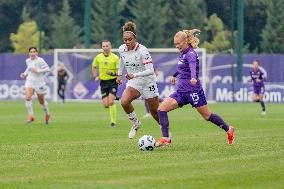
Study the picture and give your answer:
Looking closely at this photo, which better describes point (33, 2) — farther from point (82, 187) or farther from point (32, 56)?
point (82, 187)

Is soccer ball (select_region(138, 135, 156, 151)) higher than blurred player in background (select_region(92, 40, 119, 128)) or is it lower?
lower

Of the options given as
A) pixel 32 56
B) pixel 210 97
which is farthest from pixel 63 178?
pixel 210 97

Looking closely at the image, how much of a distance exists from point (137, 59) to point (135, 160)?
4.98m

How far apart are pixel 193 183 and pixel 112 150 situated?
5385mm

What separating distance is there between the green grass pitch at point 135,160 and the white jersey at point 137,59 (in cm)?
141

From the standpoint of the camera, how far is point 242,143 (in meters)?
19.3

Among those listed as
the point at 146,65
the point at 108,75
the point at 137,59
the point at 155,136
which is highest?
the point at 137,59

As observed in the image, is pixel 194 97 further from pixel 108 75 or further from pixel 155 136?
pixel 108 75

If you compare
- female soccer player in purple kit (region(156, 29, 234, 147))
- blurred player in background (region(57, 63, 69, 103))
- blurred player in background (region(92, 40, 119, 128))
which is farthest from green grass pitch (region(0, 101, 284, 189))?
blurred player in background (region(57, 63, 69, 103))

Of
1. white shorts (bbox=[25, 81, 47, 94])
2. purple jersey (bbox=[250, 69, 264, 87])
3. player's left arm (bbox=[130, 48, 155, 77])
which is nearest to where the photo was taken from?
player's left arm (bbox=[130, 48, 155, 77])

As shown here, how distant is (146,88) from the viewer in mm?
20422

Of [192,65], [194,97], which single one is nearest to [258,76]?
[194,97]

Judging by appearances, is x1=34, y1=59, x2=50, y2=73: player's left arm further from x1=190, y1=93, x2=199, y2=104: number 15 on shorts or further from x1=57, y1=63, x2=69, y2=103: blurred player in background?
x1=57, y1=63, x2=69, y2=103: blurred player in background

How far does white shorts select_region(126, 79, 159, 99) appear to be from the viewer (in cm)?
2030
